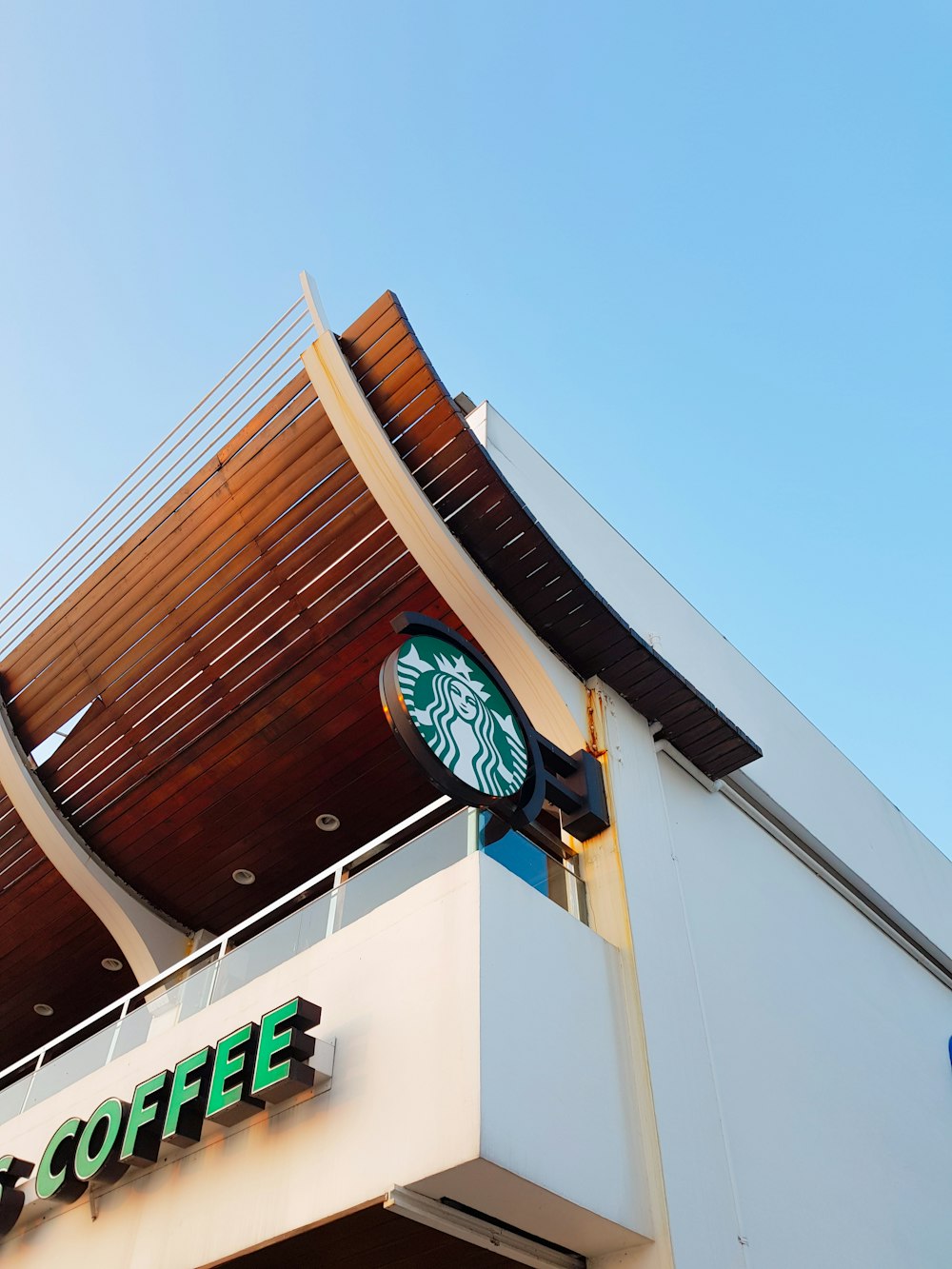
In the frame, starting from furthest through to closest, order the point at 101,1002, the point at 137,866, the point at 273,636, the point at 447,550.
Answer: the point at 101,1002
the point at 137,866
the point at 273,636
the point at 447,550

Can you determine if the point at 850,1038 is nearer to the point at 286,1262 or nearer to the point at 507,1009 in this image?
the point at 507,1009

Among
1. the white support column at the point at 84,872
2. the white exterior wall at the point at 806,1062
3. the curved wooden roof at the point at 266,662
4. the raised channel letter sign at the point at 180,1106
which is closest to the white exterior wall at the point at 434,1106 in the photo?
→ the raised channel letter sign at the point at 180,1106

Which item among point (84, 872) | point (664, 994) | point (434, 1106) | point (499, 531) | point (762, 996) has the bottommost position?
point (434, 1106)

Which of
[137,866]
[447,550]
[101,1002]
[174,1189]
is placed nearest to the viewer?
[174,1189]

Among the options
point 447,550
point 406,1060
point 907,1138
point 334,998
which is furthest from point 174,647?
point 907,1138

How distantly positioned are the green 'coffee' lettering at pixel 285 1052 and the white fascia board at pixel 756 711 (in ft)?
20.6

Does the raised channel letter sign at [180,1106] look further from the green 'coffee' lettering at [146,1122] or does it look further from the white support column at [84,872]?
the white support column at [84,872]

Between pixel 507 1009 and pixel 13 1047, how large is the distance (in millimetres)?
11513

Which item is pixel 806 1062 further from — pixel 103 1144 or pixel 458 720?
pixel 103 1144

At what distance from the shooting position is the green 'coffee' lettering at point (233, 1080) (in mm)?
7199

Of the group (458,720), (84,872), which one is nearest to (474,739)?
(458,720)

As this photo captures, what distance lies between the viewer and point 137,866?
12617mm

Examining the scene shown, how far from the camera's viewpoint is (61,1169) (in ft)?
27.0

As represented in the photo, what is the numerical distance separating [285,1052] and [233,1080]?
0.60 metres
